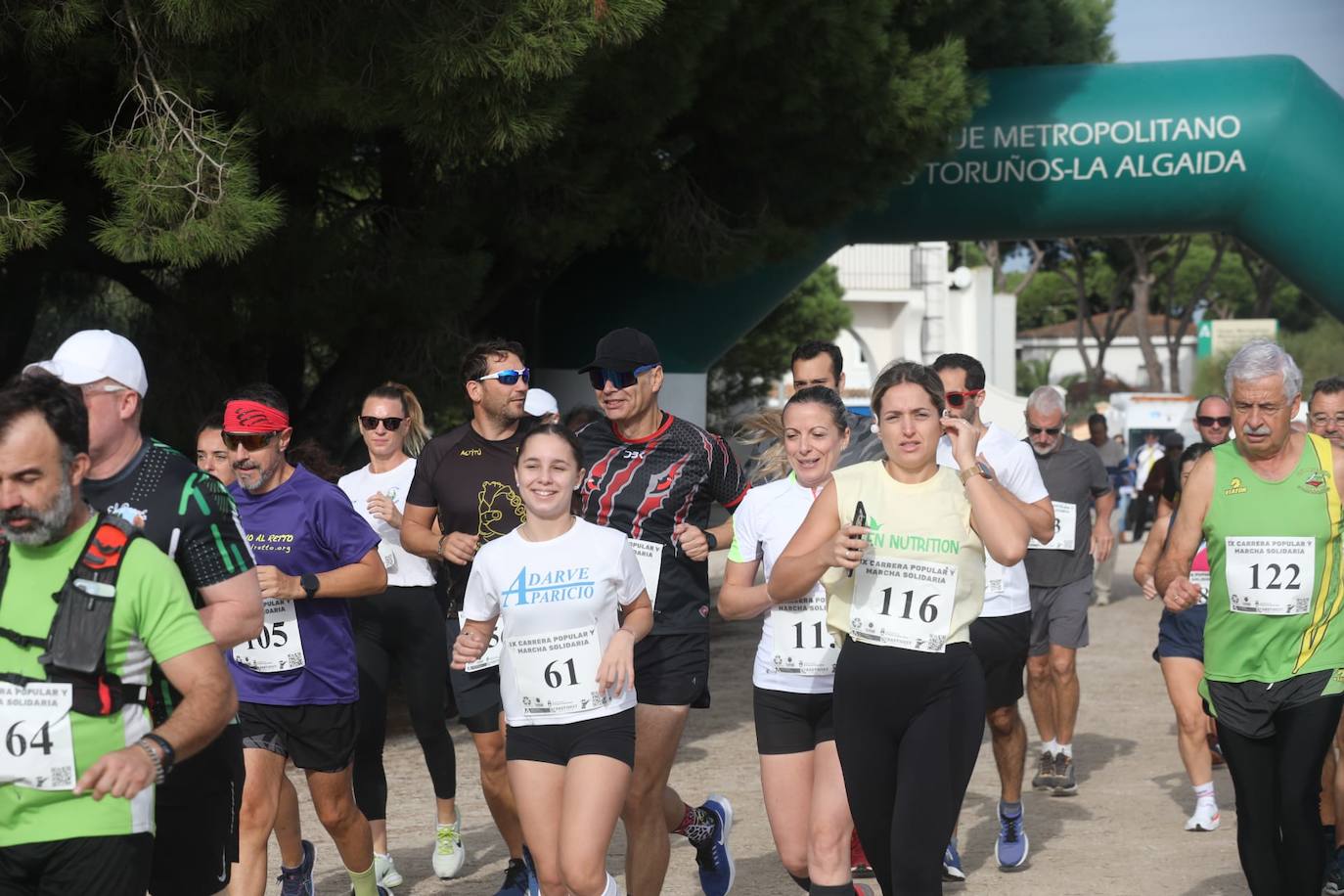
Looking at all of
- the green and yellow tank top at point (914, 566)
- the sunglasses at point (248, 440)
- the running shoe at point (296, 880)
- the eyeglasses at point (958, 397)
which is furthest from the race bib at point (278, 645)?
the eyeglasses at point (958, 397)

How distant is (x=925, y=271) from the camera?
4784 cm

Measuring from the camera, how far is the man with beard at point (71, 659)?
3.44 meters

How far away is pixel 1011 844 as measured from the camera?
23.8ft

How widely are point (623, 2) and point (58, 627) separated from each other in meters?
5.42

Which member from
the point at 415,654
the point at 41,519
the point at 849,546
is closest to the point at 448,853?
the point at 415,654

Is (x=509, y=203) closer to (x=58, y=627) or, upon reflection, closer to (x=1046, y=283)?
(x=58, y=627)

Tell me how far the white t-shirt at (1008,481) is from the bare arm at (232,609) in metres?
2.67

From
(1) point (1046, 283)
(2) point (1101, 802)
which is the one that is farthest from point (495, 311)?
(1) point (1046, 283)

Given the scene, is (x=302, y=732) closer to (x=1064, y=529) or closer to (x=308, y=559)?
(x=308, y=559)

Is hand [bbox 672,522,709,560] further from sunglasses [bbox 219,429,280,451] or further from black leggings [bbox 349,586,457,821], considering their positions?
black leggings [bbox 349,586,457,821]

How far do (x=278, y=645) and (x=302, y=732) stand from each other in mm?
316

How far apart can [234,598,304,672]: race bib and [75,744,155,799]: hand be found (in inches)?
94.0

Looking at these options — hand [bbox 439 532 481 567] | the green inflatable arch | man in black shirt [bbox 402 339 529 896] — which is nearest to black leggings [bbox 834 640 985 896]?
hand [bbox 439 532 481 567]

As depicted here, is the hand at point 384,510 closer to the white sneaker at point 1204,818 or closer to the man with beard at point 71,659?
the man with beard at point 71,659
